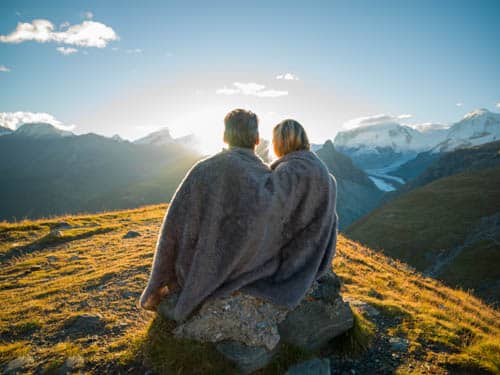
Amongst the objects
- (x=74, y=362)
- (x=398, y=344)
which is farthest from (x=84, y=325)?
(x=398, y=344)

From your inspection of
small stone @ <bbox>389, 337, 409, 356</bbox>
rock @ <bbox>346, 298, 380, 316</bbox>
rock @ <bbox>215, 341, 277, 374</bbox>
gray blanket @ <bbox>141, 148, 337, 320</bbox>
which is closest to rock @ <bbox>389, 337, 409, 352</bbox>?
small stone @ <bbox>389, 337, 409, 356</bbox>

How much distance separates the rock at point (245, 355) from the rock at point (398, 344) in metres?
3.57

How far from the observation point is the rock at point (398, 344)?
6.61 metres

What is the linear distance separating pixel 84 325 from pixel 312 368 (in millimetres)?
6213

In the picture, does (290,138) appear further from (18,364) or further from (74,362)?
(18,364)

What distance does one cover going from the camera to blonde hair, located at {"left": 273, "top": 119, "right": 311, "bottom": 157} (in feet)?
19.4

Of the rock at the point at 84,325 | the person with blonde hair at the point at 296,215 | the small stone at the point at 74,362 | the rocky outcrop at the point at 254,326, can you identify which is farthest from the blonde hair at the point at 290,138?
the rock at the point at 84,325

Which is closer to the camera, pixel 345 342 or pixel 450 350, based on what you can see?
pixel 345 342

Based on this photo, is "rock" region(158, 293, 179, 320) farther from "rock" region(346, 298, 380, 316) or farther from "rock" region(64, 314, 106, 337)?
"rock" region(346, 298, 380, 316)

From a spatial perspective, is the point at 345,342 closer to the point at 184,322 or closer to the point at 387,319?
the point at 387,319

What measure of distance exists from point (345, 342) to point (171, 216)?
510 cm

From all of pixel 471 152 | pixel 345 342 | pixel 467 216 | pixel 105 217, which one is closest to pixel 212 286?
pixel 345 342

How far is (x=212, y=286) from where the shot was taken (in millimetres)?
5172

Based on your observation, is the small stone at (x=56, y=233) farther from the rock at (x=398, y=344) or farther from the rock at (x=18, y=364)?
the rock at (x=398, y=344)
